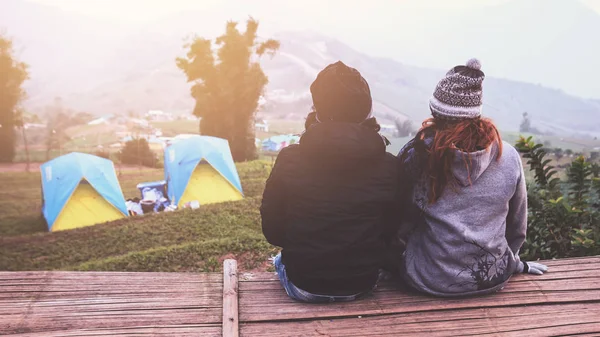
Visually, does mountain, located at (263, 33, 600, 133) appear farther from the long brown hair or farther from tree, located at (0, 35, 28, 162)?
the long brown hair

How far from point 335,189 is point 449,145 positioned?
17.1 inches

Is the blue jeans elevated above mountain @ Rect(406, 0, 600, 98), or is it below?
below

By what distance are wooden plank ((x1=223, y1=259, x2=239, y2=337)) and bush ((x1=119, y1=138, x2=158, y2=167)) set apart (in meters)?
4.52

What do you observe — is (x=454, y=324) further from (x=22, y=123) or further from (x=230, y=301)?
(x=22, y=123)

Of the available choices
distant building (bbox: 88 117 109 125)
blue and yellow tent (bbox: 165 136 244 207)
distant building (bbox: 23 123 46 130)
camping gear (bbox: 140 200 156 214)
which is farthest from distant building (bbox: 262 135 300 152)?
distant building (bbox: 23 123 46 130)

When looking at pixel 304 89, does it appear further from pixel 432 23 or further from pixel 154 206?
pixel 154 206

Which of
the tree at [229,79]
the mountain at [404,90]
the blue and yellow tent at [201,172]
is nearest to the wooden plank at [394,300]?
the blue and yellow tent at [201,172]

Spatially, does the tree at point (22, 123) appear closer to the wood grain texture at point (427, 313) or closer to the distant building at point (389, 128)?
the distant building at point (389, 128)

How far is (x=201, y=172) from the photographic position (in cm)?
634

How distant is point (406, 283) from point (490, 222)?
1.37ft

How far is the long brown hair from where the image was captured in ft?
5.58

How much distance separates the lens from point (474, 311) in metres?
1.81

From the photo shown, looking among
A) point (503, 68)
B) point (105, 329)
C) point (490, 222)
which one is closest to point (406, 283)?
point (490, 222)

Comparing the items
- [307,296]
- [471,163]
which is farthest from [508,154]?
[307,296]
